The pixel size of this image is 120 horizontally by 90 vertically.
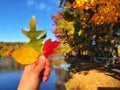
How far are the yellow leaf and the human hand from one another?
16mm

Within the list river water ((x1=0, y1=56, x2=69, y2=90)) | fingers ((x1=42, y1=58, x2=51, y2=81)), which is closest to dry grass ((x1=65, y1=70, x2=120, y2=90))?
river water ((x1=0, y1=56, x2=69, y2=90))

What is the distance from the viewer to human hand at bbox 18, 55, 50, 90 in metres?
0.95

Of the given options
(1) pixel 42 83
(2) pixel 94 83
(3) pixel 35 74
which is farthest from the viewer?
(1) pixel 42 83

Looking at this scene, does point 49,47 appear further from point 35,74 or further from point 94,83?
point 94,83

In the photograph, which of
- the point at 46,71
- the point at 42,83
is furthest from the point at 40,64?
the point at 42,83

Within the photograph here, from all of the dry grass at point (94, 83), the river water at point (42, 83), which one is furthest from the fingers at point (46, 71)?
the dry grass at point (94, 83)

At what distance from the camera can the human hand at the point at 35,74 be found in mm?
946

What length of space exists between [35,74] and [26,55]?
63 millimetres

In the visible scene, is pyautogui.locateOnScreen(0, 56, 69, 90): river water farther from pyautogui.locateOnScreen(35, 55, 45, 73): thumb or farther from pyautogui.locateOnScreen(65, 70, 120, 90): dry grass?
pyautogui.locateOnScreen(35, 55, 45, 73): thumb

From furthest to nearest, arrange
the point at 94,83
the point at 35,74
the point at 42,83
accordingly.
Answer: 1. the point at 42,83
2. the point at 94,83
3. the point at 35,74

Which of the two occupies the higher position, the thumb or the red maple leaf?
the red maple leaf

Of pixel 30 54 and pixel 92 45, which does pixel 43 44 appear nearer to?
pixel 30 54

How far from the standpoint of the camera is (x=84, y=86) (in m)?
19.3

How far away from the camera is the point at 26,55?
0.96 m
